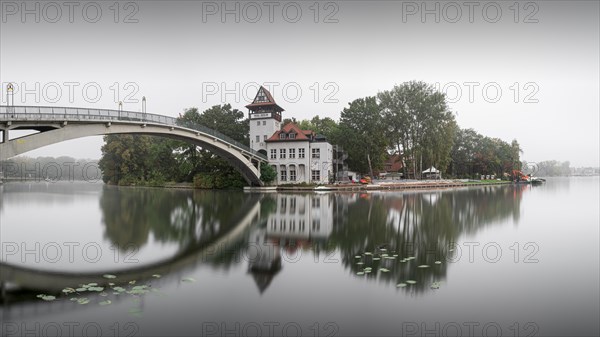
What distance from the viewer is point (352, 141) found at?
48.7 meters

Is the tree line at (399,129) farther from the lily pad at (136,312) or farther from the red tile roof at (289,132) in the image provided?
the lily pad at (136,312)

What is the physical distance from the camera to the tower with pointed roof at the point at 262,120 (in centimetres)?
4897

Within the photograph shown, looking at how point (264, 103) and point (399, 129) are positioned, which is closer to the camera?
point (264, 103)

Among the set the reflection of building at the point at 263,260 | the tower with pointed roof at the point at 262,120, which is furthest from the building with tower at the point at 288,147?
the reflection of building at the point at 263,260

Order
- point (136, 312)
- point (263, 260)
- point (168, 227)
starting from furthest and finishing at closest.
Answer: point (168, 227), point (263, 260), point (136, 312)

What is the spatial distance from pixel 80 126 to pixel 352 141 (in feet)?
110

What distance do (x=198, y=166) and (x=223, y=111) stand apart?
940 centimetres

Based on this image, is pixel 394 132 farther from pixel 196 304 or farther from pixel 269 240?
pixel 196 304

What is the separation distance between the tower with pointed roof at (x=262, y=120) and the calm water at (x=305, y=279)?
34.4 metres

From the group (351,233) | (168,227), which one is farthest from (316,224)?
(168,227)

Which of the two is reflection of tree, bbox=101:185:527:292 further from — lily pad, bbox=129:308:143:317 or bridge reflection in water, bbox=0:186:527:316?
lily pad, bbox=129:308:143:317

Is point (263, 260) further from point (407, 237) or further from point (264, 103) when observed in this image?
point (264, 103)

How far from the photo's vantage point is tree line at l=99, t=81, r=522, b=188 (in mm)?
49750

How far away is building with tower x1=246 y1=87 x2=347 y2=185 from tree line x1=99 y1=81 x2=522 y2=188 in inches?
147
